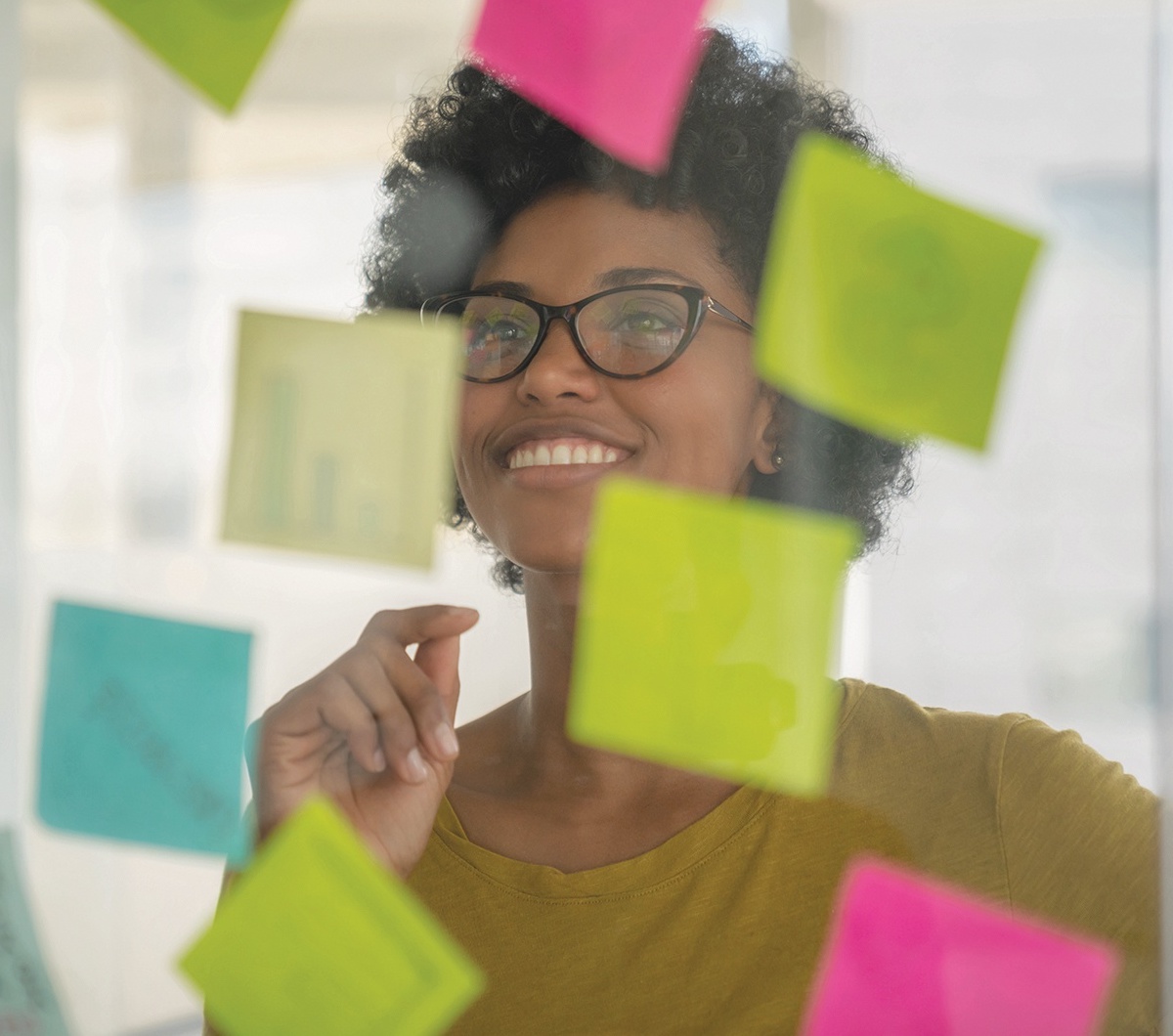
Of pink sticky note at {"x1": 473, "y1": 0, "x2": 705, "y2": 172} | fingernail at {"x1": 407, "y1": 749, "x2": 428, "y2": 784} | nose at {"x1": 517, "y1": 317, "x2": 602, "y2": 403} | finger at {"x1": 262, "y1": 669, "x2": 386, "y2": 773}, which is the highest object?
pink sticky note at {"x1": 473, "y1": 0, "x2": 705, "y2": 172}

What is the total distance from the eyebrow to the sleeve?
0.27 m

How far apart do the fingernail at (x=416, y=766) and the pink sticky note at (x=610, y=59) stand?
0.32 metres

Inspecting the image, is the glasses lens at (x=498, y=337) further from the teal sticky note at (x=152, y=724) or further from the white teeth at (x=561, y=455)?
the teal sticky note at (x=152, y=724)

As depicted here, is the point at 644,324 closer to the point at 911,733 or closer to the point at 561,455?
the point at 561,455

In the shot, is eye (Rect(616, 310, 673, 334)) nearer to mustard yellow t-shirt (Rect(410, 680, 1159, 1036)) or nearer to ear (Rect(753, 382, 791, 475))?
ear (Rect(753, 382, 791, 475))

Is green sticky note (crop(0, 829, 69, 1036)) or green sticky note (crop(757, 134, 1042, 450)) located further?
green sticky note (crop(0, 829, 69, 1036))

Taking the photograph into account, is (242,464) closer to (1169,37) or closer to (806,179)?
(806,179)

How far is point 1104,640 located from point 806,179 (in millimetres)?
257

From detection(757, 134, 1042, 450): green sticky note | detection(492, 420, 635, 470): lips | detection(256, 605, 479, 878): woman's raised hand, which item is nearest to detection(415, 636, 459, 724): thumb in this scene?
detection(256, 605, 479, 878): woman's raised hand

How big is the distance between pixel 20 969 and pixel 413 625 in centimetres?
28

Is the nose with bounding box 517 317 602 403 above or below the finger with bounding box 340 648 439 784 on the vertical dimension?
above

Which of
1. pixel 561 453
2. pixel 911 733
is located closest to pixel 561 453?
pixel 561 453

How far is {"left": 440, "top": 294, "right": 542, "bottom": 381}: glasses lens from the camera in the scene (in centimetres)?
57

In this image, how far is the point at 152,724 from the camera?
22.7 inches
